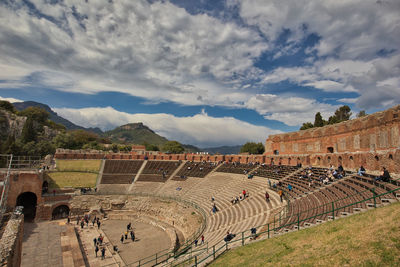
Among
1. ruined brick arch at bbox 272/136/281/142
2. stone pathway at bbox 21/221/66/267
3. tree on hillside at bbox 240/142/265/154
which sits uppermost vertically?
ruined brick arch at bbox 272/136/281/142

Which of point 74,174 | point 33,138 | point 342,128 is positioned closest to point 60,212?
point 74,174

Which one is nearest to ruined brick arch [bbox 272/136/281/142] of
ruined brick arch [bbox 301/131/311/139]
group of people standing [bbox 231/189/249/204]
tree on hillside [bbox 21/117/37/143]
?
ruined brick arch [bbox 301/131/311/139]

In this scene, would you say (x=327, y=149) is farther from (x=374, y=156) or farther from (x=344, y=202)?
(x=344, y=202)

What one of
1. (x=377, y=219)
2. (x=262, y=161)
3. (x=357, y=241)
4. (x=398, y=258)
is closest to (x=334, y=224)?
(x=377, y=219)

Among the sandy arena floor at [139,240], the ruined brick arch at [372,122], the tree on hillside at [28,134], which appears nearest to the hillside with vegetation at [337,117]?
the ruined brick arch at [372,122]

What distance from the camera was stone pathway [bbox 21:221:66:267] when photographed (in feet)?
67.2

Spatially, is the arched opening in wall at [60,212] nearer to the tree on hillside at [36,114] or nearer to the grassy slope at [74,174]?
the grassy slope at [74,174]

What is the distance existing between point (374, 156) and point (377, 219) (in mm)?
15928

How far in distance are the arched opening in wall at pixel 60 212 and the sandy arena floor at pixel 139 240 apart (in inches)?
365

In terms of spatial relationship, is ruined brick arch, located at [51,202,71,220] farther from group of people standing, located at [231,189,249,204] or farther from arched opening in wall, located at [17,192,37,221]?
group of people standing, located at [231,189,249,204]

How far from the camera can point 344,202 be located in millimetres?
14867

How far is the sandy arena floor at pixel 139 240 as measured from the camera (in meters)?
23.2

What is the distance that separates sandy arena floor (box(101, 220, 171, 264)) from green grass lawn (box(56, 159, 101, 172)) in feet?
68.1

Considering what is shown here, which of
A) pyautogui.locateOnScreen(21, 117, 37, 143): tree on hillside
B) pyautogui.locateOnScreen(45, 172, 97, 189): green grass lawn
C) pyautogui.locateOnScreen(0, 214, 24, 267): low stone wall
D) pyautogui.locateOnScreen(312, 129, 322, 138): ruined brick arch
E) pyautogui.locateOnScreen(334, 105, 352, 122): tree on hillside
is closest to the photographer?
pyautogui.locateOnScreen(0, 214, 24, 267): low stone wall
